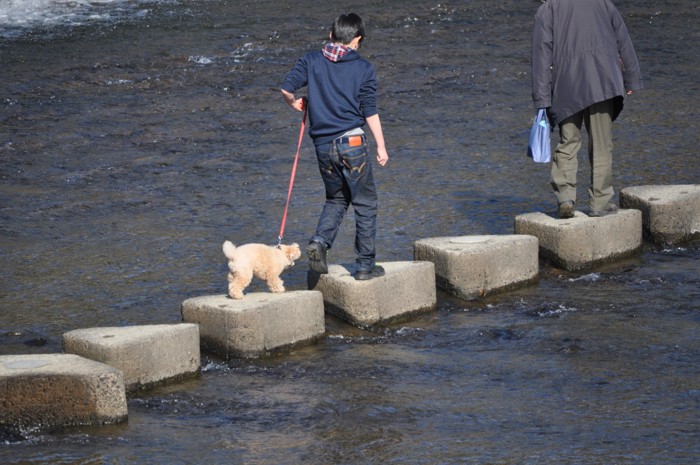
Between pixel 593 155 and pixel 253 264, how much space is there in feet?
9.37

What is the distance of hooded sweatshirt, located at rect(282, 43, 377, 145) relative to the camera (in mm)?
6652

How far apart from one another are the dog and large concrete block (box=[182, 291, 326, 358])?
7 centimetres

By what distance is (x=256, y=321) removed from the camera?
6297mm

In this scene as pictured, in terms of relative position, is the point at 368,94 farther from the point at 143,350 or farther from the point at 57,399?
the point at 57,399

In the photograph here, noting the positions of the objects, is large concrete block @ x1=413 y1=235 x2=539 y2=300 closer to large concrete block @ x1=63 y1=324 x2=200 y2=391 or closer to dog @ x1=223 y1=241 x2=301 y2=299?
dog @ x1=223 y1=241 x2=301 y2=299

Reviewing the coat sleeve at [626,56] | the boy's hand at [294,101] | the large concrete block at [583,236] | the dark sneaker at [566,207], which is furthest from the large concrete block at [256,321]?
the coat sleeve at [626,56]

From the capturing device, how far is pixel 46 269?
8062 millimetres

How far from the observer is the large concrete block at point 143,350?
19.2ft

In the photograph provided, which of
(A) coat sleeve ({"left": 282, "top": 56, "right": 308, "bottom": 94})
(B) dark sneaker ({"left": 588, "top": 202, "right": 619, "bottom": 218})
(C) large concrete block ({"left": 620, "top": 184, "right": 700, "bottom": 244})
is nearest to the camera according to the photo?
(A) coat sleeve ({"left": 282, "top": 56, "right": 308, "bottom": 94})

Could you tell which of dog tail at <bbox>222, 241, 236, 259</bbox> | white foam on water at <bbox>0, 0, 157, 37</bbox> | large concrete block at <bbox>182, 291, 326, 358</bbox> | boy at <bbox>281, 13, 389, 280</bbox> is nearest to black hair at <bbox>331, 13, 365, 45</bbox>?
boy at <bbox>281, 13, 389, 280</bbox>

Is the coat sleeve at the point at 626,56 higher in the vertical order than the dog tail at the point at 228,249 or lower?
higher

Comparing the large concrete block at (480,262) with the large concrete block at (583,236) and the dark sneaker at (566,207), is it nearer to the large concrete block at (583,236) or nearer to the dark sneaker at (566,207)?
the large concrete block at (583,236)

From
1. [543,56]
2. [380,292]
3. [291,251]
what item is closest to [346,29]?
[291,251]

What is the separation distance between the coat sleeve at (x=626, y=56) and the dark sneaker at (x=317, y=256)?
2.59 m
